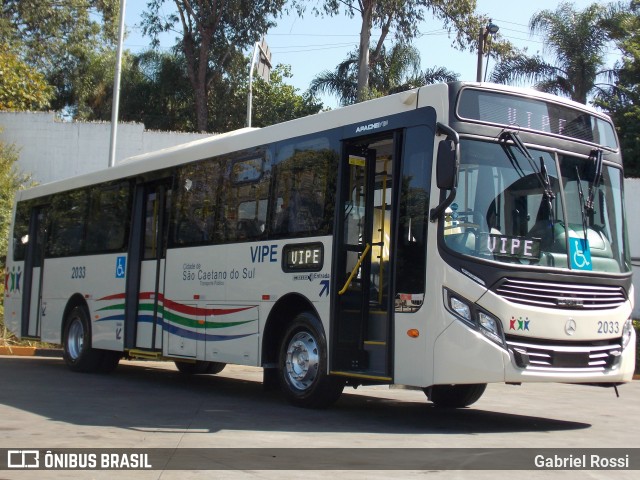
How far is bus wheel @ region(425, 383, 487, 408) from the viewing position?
465 inches

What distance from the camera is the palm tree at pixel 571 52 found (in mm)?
39406

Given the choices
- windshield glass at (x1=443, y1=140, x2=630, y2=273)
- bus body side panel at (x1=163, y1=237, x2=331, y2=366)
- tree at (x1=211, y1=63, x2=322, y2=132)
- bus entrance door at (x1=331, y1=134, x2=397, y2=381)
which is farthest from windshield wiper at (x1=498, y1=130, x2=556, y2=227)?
tree at (x1=211, y1=63, x2=322, y2=132)

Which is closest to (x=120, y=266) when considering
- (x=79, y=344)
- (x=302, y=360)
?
(x=79, y=344)

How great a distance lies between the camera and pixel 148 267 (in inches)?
571

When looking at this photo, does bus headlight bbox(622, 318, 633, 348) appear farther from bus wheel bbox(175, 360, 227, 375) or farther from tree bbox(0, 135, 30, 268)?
tree bbox(0, 135, 30, 268)

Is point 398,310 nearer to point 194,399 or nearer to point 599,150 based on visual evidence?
point 599,150

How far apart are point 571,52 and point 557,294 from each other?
32435mm

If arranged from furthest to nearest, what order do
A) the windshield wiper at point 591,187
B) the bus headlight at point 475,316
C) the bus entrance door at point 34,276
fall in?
the bus entrance door at point 34,276 → the windshield wiper at point 591,187 → the bus headlight at point 475,316

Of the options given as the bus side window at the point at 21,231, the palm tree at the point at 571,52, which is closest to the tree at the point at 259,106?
the palm tree at the point at 571,52

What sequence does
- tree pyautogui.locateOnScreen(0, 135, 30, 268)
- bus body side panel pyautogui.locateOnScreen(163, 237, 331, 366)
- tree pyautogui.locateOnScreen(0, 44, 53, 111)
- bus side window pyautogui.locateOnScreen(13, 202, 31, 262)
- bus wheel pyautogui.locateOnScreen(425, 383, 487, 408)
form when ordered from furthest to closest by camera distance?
tree pyautogui.locateOnScreen(0, 44, 53, 111) → tree pyautogui.locateOnScreen(0, 135, 30, 268) → bus side window pyautogui.locateOnScreen(13, 202, 31, 262) → bus wheel pyautogui.locateOnScreen(425, 383, 487, 408) → bus body side panel pyautogui.locateOnScreen(163, 237, 331, 366)

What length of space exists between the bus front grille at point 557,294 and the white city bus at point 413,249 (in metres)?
0.02

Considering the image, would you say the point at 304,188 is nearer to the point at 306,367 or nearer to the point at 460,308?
the point at 306,367

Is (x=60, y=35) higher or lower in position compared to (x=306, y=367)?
higher

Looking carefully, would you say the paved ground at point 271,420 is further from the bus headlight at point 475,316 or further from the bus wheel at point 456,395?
the bus headlight at point 475,316
